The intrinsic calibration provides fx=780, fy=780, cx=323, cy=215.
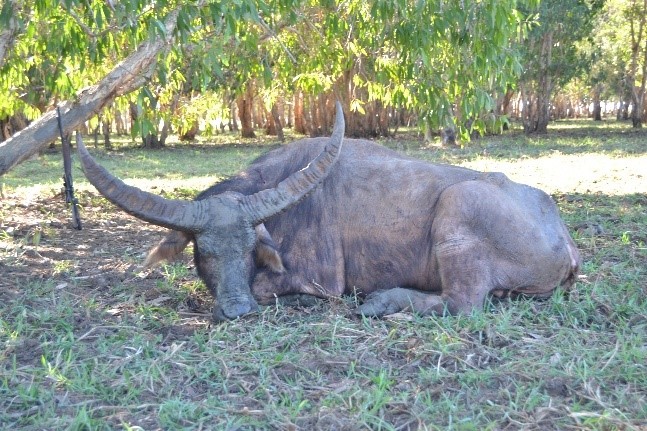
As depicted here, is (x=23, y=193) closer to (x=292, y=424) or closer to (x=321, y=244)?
(x=321, y=244)

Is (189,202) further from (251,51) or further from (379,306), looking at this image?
(251,51)

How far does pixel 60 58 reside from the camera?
30.9 feet

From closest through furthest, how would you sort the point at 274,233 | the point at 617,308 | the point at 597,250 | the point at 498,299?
the point at 617,308, the point at 498,299, the point at 274,233, the point at 597,250

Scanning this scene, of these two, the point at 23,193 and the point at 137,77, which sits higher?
the point at 137,77

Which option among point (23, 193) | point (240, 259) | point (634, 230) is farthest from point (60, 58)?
point (634, 230)

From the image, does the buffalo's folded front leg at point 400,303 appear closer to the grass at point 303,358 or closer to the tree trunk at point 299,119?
the grass at point 303,358

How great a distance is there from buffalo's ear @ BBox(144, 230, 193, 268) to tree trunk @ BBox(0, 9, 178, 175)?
11.2 feet

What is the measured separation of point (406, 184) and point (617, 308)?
1.81 m

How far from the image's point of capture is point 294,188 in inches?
226

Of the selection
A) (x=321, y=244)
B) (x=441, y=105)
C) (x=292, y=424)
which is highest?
(x=441, y=105)

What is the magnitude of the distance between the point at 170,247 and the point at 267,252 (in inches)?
29.8

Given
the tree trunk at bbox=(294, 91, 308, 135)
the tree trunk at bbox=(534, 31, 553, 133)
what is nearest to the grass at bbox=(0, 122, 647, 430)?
the tree trunk at bbox=(534, 31, 553, 133)

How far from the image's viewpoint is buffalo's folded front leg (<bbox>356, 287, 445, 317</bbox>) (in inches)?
213

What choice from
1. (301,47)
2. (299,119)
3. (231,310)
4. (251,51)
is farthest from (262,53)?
(299,119)
